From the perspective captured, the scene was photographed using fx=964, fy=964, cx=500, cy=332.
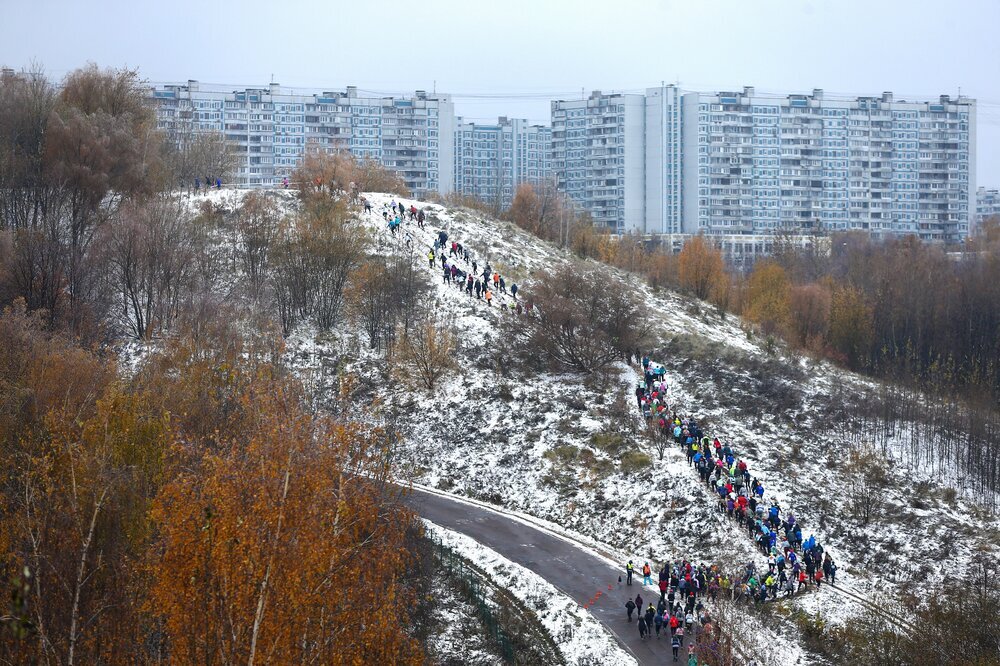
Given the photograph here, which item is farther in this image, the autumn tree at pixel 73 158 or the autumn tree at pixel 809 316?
the autumn tree at pixel 809 316

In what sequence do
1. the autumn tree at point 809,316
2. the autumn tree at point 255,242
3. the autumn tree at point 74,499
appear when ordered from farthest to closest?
the autumn tree at point 809,316
the autumn tree at point 255,242
the autumn tree at point 74,499

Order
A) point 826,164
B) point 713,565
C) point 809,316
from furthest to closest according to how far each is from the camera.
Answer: point 826,164 < point 809,316 < point 713,565

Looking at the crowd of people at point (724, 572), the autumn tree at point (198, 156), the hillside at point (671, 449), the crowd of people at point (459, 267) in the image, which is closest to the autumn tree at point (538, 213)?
the crowd of people at point (459, 267)

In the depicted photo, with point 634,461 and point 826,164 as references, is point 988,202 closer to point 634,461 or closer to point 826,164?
point 826,164

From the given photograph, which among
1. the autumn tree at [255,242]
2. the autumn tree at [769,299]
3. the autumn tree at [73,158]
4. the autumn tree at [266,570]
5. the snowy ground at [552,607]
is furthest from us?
the autumn tree at [769,299]

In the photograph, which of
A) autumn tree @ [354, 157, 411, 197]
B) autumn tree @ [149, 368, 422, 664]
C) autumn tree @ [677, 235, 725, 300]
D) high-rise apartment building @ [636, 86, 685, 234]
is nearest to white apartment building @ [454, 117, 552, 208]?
high-rise apartment building @ [636, 86, 685, 234]

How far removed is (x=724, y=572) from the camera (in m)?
24.0

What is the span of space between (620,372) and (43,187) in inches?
1010

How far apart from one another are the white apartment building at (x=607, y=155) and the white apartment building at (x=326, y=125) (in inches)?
490

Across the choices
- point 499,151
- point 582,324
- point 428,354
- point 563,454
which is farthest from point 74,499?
point 499,151

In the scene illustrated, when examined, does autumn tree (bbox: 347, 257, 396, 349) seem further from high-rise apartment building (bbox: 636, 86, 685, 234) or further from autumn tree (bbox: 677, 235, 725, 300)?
high-rise apartment building (bbox: 636, 86, 685, 234)

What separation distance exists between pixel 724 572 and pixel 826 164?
266 ft

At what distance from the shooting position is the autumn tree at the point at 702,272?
54062 millimetres

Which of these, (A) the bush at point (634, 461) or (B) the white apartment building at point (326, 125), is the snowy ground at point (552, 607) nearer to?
(A) the bush at point (634, 461)
